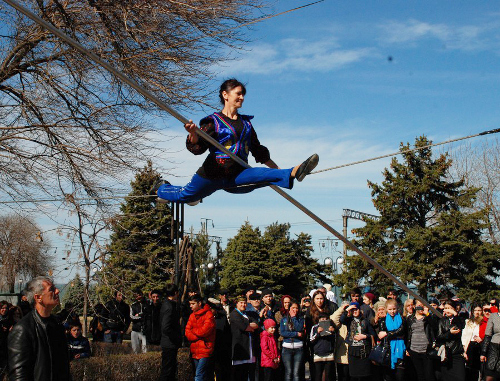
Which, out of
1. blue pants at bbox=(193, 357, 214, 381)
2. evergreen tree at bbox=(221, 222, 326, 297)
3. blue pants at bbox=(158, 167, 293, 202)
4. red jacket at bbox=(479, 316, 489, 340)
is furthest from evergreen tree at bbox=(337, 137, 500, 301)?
blue pants at bbox=(158, 167, 293, 202)

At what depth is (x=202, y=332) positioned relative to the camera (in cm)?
998

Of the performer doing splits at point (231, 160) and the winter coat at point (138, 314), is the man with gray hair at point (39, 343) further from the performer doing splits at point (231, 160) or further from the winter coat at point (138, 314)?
the winter coat at point (138, 314)

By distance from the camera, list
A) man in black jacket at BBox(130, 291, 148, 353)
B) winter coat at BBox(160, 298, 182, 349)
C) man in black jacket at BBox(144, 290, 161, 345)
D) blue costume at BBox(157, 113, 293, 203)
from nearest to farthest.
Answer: blue costume at BBox(157, 113, 293, 203)
winter coat at BBox(160, 298, 182, 349)
man in black jacket at BBox(144, 290, 161, 345)
man in black jacket at BBox(130, 291, 148, 353)

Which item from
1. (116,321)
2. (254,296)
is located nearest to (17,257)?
(116,321)

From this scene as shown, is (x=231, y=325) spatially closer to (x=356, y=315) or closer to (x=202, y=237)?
(x=356, y=315)

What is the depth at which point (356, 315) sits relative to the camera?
1051 cm

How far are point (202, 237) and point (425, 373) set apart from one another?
1343 inches

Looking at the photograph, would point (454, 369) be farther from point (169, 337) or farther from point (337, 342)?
point (169, 337)

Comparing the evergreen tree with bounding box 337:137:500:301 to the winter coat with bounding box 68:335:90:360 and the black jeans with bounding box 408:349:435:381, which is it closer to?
the black jeans with bounding box 408:349:435:381

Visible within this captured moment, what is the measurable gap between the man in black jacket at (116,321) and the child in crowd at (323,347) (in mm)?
4262

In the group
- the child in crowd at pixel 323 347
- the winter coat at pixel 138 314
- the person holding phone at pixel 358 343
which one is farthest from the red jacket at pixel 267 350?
the winter coat at pixel 138 314

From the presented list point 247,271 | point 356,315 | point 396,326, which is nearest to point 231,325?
point 356,315

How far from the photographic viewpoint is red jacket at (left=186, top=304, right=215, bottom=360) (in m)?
10.0

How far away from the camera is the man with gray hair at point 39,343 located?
431 centimetres
